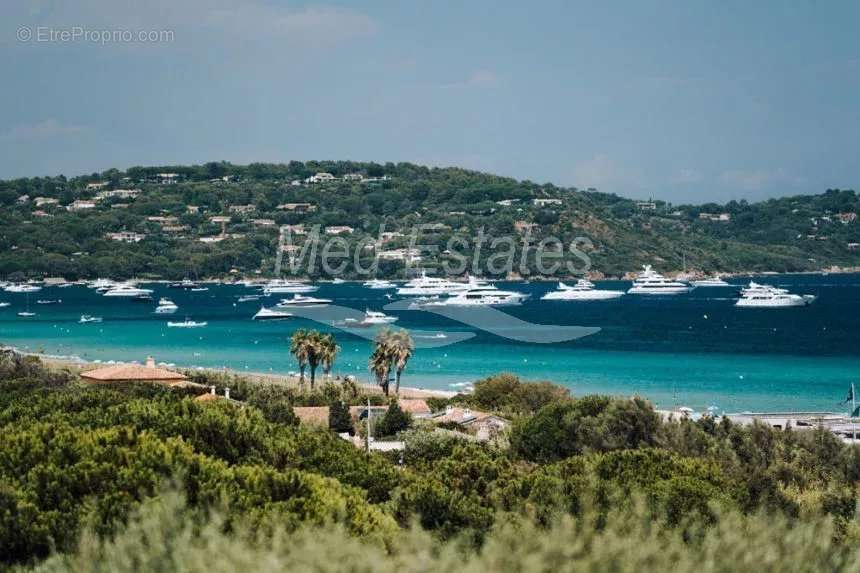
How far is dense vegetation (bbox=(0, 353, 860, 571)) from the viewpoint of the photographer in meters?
6.65

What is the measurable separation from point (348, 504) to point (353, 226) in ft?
514

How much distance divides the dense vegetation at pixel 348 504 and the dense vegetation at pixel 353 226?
130 m

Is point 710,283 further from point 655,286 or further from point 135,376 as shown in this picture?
point 135,376

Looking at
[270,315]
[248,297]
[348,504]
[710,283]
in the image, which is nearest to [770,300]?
[710,283]

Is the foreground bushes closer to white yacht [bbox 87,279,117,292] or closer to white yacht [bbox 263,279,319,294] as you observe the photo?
white yacht [bbox 263,279,319,294]

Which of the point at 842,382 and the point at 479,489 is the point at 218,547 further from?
the point at 842,382

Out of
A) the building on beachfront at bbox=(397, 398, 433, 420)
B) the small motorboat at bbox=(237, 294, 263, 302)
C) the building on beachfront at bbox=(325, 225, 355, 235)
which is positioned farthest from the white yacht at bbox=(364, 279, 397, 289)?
the building on beachfront at bbox=(397, 398, 433, 420)

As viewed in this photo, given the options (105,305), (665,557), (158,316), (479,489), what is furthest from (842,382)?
(105,305)

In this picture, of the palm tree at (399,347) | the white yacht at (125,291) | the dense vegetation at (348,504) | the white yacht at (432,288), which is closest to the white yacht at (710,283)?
the white yacht at (432,288)

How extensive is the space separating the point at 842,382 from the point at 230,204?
464 feet

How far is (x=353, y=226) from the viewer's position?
544ft

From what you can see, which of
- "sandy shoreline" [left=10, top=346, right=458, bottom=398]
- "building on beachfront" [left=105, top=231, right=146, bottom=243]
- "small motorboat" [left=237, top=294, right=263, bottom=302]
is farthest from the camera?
"building on beachfront" [left=105, top=231, right=146, bottom=243]

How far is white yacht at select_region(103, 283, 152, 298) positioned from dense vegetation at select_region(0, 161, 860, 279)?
13702mm

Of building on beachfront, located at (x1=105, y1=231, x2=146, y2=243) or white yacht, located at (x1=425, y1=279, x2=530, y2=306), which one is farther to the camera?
building on beachfront, located at (x1=105, y1=231, x2=146, y2=243)
